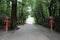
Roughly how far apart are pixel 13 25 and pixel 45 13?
18.8 m

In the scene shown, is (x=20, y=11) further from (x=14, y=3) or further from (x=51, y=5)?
(x=14, y=3)

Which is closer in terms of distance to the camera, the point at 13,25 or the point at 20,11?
the point at 13,25

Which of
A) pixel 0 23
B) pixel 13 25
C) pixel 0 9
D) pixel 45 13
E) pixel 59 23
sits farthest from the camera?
pixel 45 13

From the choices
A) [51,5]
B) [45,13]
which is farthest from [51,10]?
[45,13]

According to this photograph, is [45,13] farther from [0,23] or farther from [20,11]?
[0,23]

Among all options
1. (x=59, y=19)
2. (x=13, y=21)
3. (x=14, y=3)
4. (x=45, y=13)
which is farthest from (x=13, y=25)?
(x=45, y=13)

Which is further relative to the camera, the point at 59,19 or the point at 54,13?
the point at 54,13

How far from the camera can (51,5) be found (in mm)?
26500

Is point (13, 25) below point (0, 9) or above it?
below

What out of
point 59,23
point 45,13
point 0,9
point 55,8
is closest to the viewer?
point 59,23

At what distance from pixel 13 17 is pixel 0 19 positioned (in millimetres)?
3741

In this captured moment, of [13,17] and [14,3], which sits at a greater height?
[14,3]

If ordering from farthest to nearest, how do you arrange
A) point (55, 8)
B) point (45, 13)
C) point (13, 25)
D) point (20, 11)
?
point (20, 11) → point (45, 13) → point (55, 8) → point (13, 25)

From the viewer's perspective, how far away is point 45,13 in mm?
38188
